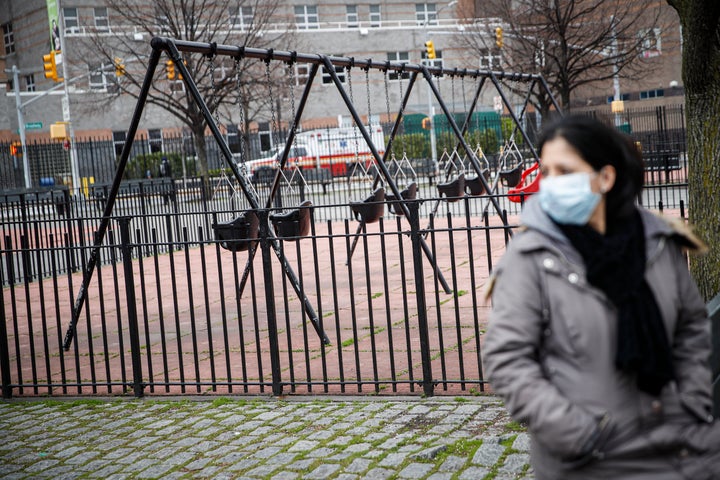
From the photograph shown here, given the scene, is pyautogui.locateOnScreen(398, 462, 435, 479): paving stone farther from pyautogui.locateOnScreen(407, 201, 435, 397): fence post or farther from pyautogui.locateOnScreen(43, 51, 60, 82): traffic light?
pyautogui.locateOnScreen(43, 51, 60, 82): traffic light

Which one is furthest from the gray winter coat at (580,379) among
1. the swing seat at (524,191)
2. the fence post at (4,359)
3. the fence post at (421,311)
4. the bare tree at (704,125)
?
the fence post at (4,359)

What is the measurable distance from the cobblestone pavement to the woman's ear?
7.46 ft

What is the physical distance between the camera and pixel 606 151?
255 cm

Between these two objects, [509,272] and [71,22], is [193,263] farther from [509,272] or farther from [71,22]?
[71,22]

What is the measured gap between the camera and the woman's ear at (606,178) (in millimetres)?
2539

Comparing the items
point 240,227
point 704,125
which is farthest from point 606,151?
point 240,227

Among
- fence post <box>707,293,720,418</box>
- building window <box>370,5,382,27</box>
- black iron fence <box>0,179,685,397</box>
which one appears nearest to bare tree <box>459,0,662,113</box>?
black iron fence <box>0,179,685,397</box>

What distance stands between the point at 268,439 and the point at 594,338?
3327mm

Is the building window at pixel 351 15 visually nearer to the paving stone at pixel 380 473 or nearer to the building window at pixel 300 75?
the building window at pixel 300 75

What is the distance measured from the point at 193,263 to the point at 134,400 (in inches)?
336

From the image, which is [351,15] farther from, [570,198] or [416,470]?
[570,198]

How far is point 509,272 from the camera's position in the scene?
250 cm

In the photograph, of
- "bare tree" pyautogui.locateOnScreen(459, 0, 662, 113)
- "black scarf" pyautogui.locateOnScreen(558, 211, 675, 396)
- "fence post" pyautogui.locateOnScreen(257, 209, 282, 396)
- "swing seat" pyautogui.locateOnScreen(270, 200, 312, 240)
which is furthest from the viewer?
"bare tree" pyautogui.locateOnScreen(459, 0, 662, 113)

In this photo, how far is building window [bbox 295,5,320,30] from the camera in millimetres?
55125
